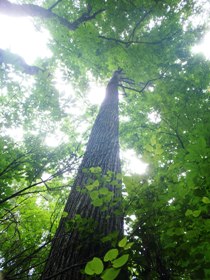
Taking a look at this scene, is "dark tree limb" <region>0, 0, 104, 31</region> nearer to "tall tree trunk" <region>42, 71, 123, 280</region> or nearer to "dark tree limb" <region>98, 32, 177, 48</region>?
"dark tree limb" <region>98, 32, 177, 48</region>

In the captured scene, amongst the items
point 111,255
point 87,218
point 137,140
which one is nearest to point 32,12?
point 137,140

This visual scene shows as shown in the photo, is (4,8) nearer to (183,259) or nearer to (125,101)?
(125,101)

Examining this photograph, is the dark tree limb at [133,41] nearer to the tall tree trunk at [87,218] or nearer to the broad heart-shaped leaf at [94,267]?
the tall tree trunk at [87,218]

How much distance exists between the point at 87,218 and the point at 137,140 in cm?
499

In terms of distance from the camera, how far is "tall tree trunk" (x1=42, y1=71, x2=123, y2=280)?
197 cm

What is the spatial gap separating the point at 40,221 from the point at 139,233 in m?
7.35

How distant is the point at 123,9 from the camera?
3965mm

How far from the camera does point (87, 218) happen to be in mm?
2084

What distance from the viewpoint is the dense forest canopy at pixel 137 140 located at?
143cm

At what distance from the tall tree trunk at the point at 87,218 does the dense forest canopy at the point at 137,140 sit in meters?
0.18

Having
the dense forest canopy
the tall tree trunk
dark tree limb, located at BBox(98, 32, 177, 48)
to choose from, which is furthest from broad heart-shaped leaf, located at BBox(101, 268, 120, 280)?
dark tree limb, located at BBox(98, 32, 177, 48)

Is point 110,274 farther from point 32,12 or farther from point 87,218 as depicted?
point 32,12

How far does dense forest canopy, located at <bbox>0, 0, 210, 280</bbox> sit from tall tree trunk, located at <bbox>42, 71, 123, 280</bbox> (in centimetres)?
18

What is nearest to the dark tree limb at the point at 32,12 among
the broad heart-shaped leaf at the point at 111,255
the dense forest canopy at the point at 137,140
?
the dense forest canopy at the point at 137,140
